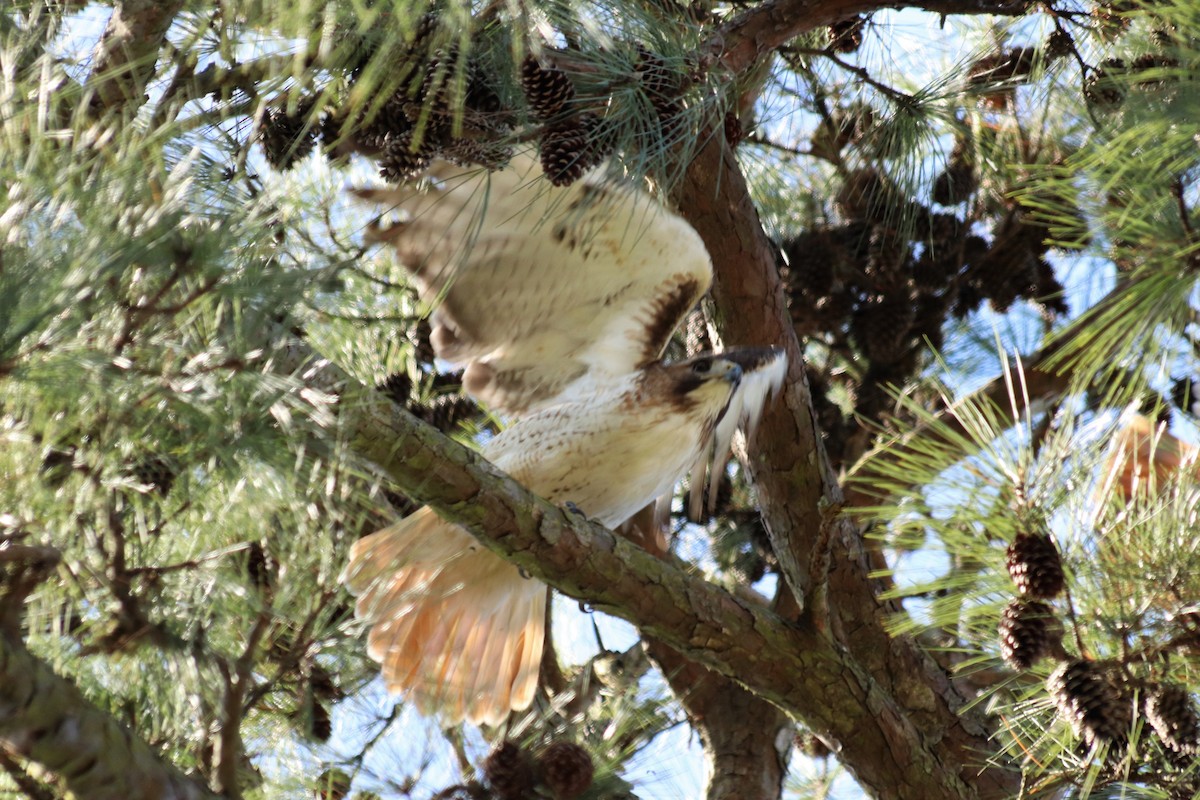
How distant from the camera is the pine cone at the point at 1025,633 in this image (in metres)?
1.78

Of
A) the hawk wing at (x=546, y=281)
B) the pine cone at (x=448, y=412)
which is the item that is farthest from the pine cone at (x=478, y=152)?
the pine cone at (x=448, y=412)

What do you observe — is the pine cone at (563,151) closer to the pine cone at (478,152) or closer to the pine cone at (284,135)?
the pine cone at (478,152)

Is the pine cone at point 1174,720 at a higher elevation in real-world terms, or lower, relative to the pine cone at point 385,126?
lower

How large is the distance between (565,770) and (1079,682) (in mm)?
692

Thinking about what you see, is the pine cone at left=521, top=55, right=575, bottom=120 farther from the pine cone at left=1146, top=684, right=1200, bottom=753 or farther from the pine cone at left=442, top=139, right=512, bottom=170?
the pine cone at left=1146, top=684, right=1200, bottom=753

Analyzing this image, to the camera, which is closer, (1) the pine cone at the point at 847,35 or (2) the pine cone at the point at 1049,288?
(1) the pine cone at the point at 847,35

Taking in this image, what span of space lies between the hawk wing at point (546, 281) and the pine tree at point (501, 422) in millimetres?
140

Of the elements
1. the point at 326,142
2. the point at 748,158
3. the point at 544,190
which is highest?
the point at 748,158

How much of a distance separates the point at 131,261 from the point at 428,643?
170 cm

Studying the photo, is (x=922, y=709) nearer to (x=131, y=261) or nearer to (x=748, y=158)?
(x=748, y=158)

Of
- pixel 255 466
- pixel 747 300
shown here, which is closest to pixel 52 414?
pixel 255 466

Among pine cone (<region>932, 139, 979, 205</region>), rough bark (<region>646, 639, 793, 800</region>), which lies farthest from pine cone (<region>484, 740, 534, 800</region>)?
pine cone (<region>932, 139, 979, 205</region>)

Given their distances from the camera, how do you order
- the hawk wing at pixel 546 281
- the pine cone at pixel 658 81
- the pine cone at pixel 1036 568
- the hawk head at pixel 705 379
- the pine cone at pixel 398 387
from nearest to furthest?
the pine cone at pixel 1036 568 → the pine cone at pixel 658 81 → the hawk wing at pixel 546 281 → the hawk head at pixel 705 379 → the pine cone at pixel 398 387

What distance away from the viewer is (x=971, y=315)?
350 cm
